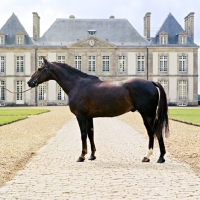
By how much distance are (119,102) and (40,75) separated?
4.91ft

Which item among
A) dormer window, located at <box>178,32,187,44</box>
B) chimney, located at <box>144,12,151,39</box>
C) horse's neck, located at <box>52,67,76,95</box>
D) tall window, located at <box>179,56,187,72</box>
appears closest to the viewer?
horse's neck, located at <box>52,67,76,95</box>

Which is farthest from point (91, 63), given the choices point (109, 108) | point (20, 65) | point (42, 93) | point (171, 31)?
point (109, 108)

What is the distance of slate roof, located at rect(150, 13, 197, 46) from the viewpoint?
145 feet

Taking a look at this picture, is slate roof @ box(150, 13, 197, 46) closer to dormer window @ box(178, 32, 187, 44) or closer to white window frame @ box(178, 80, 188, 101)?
dormer window @ box(178, 32, 187, 44)

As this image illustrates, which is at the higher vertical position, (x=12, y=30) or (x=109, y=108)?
(x=12, y=30)

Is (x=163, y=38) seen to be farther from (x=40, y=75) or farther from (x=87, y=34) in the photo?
(x=40, y=75)

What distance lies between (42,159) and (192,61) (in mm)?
39024

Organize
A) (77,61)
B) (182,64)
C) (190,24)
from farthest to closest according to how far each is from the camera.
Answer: (190,24), (182,64), (77,61)

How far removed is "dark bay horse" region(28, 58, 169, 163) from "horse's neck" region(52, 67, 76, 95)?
2cm

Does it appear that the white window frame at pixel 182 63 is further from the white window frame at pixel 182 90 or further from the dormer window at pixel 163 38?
the dormer window at pixel 163 38

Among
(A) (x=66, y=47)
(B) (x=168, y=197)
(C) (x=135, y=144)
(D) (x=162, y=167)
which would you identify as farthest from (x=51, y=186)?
(A) (x=66, y=47)

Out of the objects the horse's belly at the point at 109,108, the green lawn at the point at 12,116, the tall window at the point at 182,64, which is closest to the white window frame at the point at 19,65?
the tall window at the point at 182,64

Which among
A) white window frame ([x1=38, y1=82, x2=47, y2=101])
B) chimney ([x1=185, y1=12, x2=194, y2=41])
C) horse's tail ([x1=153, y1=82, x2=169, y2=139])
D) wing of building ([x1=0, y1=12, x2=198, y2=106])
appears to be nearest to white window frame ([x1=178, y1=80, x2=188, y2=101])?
wing of building ([x1=0, y1=12, x2=198, y2=106])

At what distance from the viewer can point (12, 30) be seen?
148ft
